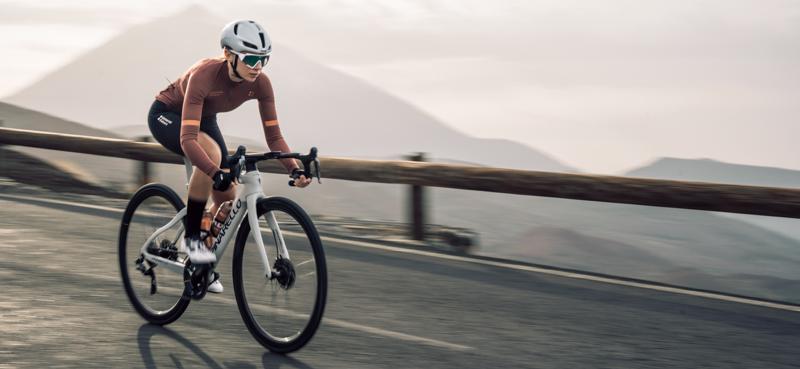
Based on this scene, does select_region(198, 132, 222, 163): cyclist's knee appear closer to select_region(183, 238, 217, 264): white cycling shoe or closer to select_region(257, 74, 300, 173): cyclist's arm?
select_region(257, 74, 300, 173): cyclist's arm

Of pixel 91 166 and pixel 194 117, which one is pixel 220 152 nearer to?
pixel 194 117

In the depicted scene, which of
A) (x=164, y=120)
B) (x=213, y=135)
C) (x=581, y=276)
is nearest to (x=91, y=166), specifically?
(x=581, y=276)

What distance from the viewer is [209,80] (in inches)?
223

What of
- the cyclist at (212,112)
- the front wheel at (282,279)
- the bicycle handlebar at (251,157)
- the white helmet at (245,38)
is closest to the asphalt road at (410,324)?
the front wheel at (282,279)

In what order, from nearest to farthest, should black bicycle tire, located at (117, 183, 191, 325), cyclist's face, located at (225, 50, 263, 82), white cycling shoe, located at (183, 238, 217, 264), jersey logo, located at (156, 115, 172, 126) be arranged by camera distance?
1. cyclist's face, located at (225, 50, 263, 82)
2. white cycling shoe, located at (183, 238, 217, 264)
3. jersey logo, located at (156, 115, 172, 126)
4. black bicycle tire, located at (117, 183, 191, 325)

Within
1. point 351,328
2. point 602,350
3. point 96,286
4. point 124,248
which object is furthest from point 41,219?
point 602,350

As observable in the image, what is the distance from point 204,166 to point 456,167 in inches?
192

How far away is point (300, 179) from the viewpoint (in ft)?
18.7

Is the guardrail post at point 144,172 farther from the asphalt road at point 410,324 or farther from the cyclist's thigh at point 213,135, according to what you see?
the cyclist's thigh at point 213,135

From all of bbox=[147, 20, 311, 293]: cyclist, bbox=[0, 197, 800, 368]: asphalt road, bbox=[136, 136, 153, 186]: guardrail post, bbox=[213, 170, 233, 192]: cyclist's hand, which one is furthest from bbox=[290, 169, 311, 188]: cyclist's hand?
bbox=[136, 136, 153, 186]: guardrail post

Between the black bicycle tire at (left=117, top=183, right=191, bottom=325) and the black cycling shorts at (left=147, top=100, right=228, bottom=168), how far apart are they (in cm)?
31

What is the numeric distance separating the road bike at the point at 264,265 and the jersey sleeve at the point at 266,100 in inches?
18.3

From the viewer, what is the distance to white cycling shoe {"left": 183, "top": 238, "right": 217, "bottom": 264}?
5.91m

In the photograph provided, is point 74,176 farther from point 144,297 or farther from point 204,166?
point 204,166
